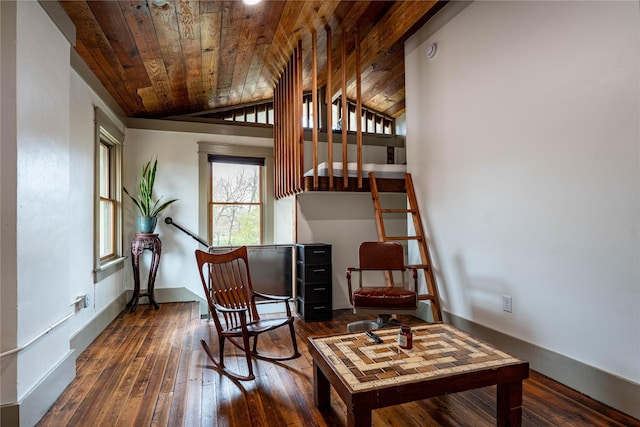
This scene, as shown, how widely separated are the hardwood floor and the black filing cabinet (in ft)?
2.91

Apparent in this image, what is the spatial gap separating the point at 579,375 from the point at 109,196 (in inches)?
198

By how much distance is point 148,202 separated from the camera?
14.1 ft

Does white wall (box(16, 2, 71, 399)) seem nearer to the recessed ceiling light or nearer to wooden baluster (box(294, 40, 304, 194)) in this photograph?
wooden baluster (box(294, 40, 304, 194))

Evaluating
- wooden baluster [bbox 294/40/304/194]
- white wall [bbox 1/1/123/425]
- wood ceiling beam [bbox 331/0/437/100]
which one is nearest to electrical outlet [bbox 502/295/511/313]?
wooden baluster [bbox 294/40/304/194]

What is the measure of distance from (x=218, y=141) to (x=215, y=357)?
11.0ft

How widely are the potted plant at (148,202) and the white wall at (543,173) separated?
3540 millimetres

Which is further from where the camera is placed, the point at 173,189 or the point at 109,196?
the point at 173,189

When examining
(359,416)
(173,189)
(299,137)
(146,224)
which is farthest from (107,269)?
(359,416)

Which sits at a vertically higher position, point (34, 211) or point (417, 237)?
point (34, 211)

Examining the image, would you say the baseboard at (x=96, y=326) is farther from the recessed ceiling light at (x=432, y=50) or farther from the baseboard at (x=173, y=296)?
the recessed ceiling light at (x=432, y=50)

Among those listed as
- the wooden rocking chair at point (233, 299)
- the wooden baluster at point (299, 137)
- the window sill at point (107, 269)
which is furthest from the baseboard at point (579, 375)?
the window sill at point (107, 269)

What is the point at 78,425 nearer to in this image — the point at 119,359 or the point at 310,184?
the point at 119,359

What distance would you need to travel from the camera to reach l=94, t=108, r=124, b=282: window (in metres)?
3.72

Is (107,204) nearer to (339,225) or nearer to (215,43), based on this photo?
(215,43)
